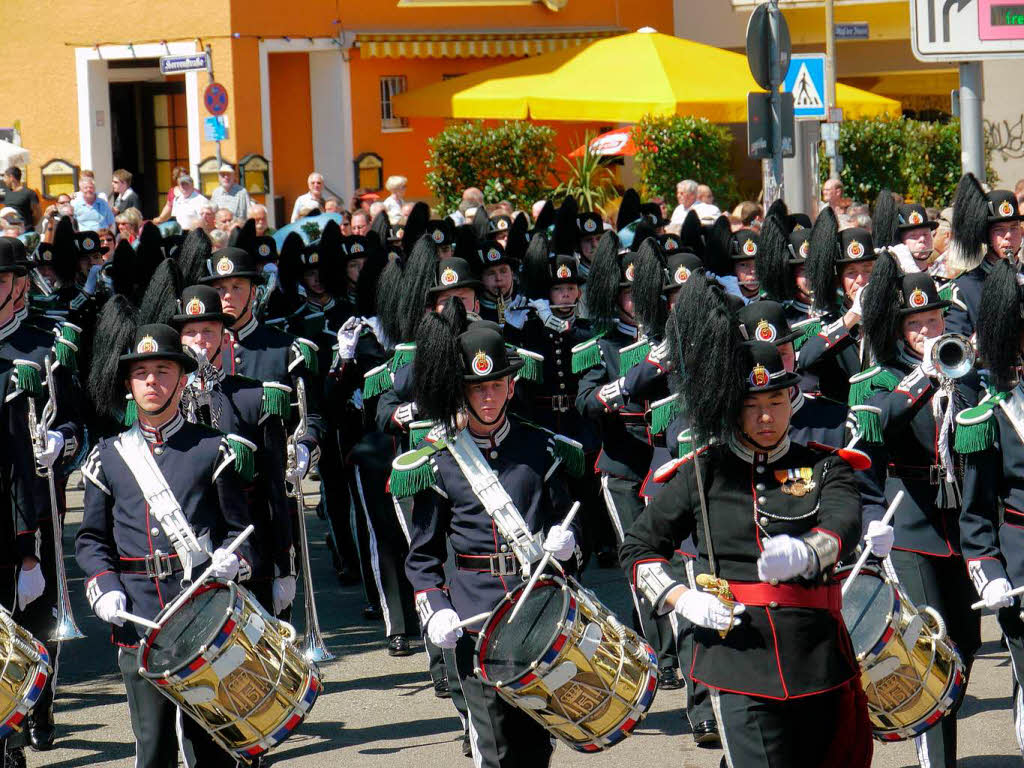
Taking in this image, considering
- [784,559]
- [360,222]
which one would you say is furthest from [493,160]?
[784,559]

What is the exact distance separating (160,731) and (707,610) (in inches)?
77.0

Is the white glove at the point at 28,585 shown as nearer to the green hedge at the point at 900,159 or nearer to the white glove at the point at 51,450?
the white glove at the point at 51,450

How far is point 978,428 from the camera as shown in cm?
586

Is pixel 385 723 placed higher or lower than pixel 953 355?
lower

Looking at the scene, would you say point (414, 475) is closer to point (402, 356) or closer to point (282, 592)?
point (282, 592)

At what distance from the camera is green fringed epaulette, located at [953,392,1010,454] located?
19.2ft

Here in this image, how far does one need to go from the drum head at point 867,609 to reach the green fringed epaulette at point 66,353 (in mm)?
3594

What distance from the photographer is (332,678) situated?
27.3 ft

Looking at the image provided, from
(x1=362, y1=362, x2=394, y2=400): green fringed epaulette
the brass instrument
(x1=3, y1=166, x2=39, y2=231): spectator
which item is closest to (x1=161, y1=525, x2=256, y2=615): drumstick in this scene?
the brass instrument

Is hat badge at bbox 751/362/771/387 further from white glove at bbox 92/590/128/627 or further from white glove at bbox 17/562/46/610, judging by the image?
white glove at bbox 17/562/46/610

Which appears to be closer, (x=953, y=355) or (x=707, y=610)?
(x=707, y=610)

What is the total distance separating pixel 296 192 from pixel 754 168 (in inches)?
291

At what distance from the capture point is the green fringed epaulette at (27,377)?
7047 mm

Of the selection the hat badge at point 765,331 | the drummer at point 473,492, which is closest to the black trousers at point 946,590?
the hat badge at point 765,331
